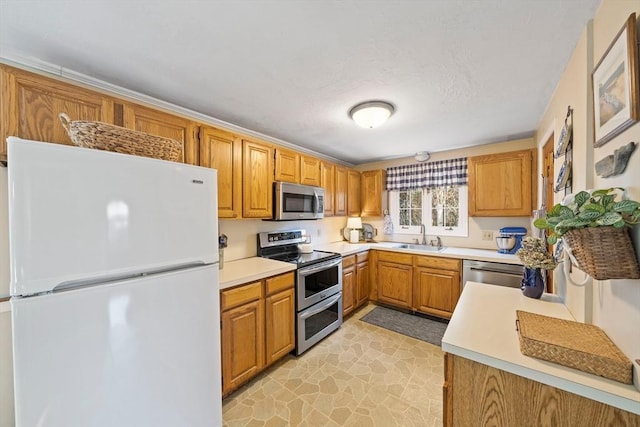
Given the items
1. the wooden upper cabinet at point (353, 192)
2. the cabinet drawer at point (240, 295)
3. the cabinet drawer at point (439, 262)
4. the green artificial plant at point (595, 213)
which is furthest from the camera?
the wooden upper cabinet at point (353, 192)

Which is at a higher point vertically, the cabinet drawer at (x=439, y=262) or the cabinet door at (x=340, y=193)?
the cabinet door at (x=340, y=193)

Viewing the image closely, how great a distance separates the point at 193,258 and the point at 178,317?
1.00 feet

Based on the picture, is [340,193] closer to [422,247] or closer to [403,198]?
[403,198]

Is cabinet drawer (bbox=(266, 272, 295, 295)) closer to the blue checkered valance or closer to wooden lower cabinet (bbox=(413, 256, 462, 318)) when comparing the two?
wooden lower cabinet (bbox=(413, 256, 462, 318))

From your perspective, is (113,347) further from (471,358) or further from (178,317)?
(471,358)

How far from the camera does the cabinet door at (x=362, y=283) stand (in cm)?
320

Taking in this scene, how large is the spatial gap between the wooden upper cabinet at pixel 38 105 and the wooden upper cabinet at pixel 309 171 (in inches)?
69.0

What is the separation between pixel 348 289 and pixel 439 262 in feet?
3.86

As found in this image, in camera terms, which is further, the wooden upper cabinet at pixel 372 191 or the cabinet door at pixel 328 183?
the wooden upper cabinet at pixel 372 191

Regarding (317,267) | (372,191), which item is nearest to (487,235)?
(372,191)

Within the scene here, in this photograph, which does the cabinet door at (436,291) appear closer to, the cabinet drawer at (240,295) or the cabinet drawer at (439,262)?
the cabinet drawer at (439,262)

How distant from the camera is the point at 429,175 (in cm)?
345

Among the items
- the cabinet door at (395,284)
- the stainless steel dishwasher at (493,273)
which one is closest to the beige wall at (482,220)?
A: the stainless steel dishwasher at (493,273)

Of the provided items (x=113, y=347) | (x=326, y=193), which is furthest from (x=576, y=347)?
(x=326, y=193)
